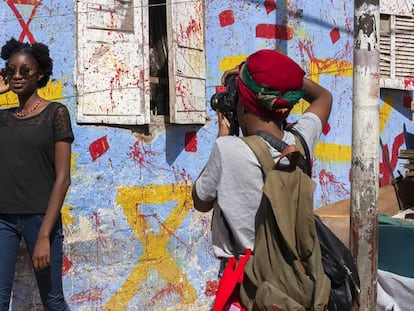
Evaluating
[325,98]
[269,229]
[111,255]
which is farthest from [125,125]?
[269,229]

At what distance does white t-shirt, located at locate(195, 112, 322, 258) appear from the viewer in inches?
99.2

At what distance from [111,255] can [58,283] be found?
4.63 ft

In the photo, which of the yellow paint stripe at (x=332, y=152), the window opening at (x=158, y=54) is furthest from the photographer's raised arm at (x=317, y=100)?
the yellow paint stripe at (x=332, y=152)

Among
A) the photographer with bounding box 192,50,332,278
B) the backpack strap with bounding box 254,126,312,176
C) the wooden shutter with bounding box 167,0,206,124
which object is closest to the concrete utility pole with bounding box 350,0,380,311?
the wooden shutter with bounding box 167,0,206,124

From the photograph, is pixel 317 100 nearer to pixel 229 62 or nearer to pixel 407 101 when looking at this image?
pixel 229 62

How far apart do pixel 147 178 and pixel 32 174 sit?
A: 1735mm

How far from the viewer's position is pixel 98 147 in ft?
17.7

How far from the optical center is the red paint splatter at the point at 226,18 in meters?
6.12

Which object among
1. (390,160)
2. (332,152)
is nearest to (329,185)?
(332,152)

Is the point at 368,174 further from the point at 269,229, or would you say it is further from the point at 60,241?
the point at 269,229

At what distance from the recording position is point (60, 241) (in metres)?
4.05

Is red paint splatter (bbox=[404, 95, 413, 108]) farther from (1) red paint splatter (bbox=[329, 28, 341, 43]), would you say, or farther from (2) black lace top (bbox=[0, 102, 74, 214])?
(2) black lace top (bbox=[0, 102, 74, 214])

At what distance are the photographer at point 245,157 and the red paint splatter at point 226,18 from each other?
3559 mm

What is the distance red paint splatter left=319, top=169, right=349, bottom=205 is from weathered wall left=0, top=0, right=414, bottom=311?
0.01 metres
